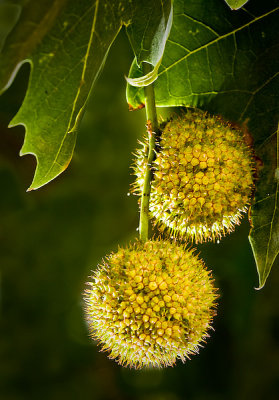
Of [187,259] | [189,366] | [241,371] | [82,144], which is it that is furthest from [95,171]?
[187,259]

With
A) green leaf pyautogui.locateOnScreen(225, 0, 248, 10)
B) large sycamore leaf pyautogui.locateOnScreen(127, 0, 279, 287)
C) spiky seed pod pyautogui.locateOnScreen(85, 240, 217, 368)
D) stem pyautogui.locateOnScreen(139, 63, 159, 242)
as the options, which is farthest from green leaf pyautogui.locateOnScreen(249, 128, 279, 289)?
green leaf pyautogui.locateOnScreen(225, 0, 248, 10)

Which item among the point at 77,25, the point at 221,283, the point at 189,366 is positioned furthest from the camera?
the point at 189,366

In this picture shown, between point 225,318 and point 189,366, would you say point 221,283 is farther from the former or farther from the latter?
point 189,366

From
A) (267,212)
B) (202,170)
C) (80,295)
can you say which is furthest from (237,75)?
(80,295)

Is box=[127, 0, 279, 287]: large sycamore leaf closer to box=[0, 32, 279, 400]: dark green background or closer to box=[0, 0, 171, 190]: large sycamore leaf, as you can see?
box=[0, 0, 171, 190]: large sycamore leaf

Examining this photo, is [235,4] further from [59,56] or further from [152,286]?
[152,286]

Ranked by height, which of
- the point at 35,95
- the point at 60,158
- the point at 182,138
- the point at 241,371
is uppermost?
the point at 35,95
